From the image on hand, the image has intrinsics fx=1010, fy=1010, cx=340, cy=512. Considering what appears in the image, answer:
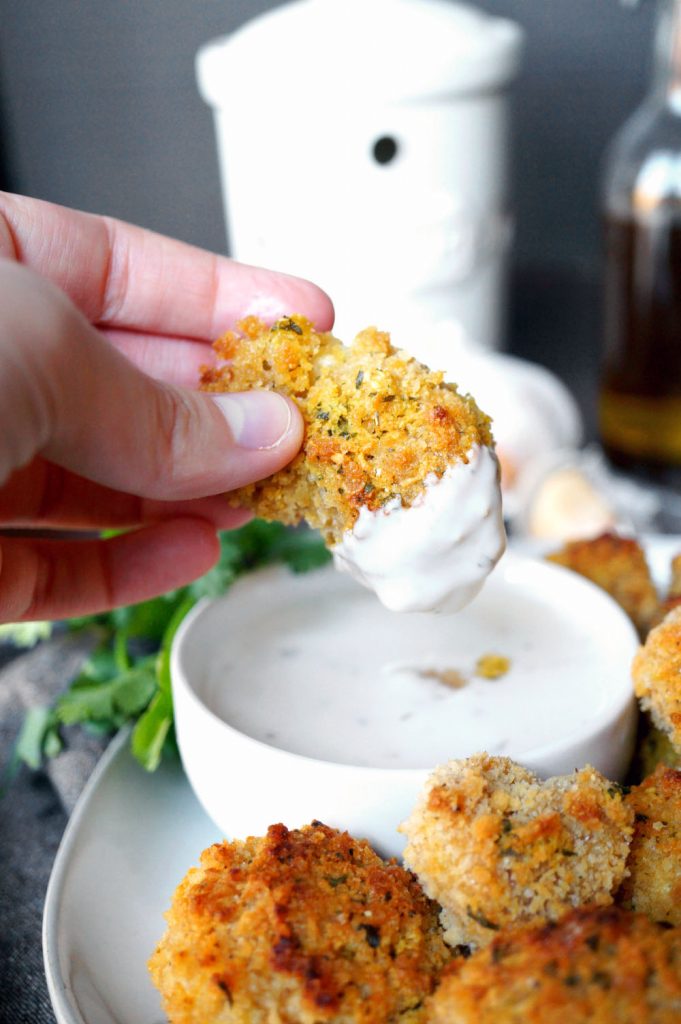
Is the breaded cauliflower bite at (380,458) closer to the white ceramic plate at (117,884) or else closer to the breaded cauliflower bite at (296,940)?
the breaded cauliflower bite at (296,940)

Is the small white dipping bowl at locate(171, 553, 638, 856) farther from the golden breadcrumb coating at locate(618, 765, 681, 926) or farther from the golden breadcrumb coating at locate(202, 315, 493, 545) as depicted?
the golden breadcrumb coating at locate(202, 315, 493, 545)

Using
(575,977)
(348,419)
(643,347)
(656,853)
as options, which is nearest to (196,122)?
(643,347)

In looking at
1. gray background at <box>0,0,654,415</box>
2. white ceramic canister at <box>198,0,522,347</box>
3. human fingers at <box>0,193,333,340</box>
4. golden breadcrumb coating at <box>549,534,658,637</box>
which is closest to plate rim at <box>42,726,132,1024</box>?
human fingers at <box>0,193,333,340</box>

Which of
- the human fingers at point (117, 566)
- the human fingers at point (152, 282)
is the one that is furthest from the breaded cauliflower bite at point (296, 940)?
the human fingers at point (152, 282)

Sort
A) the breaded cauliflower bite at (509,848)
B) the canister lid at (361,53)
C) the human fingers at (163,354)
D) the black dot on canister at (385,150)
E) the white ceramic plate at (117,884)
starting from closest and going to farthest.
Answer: the breaded cauliflower bite at (509,848) → the white ceramic plate at (117,884) → the human fingers at (163,354) → the canister lid at (361,53) → the black dot on canister at (385,150)

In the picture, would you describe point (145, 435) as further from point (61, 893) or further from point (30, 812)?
point (30, 812)

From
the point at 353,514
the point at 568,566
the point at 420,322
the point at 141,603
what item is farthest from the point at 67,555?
the point at 420,322
